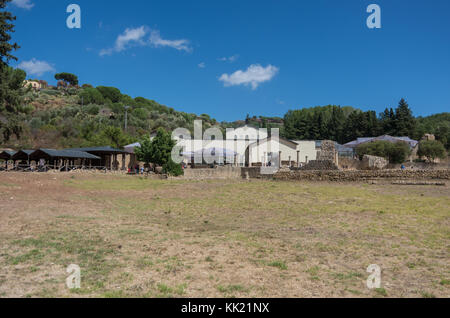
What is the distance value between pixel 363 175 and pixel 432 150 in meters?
37.7

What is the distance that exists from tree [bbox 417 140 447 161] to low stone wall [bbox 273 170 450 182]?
36.1 m

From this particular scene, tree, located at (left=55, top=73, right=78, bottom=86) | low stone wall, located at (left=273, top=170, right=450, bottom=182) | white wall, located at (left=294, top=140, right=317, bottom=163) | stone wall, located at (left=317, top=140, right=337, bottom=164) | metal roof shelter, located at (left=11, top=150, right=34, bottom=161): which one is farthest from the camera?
tree, located at (left=55, top=73, right=78, bottom=86)

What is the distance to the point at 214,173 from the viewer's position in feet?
99.0

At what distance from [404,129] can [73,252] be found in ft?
255

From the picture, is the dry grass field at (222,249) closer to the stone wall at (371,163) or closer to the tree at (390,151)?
the stone wall at (371,163)

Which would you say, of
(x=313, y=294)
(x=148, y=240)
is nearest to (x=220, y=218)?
(x=148, y=240)

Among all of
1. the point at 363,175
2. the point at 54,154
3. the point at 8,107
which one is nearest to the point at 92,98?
the point at 54,154

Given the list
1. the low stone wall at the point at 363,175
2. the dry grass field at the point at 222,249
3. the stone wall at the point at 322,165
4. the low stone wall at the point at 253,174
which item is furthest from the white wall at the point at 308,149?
the dry grass field at the point at 222,249

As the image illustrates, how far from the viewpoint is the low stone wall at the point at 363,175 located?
2189cm

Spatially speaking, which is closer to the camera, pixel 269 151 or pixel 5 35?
pixel 5 35

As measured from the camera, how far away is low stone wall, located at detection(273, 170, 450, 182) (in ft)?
71.8

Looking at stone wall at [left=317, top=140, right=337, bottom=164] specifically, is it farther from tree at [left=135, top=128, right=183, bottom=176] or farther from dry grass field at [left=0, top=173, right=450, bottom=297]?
tree at [left=135, top=128, right=183, bottom=176]

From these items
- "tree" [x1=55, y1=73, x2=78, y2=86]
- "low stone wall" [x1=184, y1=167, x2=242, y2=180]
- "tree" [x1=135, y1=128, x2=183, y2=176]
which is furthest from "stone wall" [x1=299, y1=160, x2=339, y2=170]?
"tree" [x1=55, y1=73, x2=78, y2=86]

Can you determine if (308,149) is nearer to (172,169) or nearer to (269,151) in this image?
(269,151)
